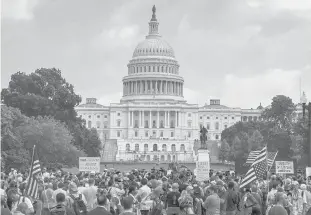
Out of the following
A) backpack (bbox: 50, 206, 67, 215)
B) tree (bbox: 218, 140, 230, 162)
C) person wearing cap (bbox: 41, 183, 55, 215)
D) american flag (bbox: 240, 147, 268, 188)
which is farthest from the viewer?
tree (bbox: 218, 140, 230, 162)

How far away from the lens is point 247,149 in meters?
107

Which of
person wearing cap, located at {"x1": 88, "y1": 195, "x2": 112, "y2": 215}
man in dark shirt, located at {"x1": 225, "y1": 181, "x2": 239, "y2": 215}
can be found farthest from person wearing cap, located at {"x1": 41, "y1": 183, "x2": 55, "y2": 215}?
person wearing cap, located at {"x1": 88, "y1": 195, "x2": 112, "y2": 215}

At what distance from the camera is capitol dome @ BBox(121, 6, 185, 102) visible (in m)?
A: 182

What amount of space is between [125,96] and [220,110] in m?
21.0

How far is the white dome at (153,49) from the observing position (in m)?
187

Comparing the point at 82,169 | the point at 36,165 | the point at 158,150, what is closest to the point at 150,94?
the point at 158,150

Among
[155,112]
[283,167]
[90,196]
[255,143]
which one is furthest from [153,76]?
[90,196]

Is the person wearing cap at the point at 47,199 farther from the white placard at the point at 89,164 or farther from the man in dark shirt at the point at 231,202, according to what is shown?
the white placard at the point at 89,164

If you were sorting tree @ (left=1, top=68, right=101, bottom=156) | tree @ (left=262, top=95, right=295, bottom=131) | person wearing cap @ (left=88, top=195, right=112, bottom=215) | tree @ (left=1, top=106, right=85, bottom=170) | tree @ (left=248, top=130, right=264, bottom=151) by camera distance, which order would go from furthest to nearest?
tree @ (left=262, top=95, right=295, bottom=131)
tree @ (left=248, top=130, right=264, bottom=151)
tree @ (left=1, top=68, right=101, bottom=156)
tree @ (left=1, top=106, right=85, bottom=170)
person wearing cap @ (left=88, top=195, right=112, bottom=215)

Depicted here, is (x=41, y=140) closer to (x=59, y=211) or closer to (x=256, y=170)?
(x=256, y=170)

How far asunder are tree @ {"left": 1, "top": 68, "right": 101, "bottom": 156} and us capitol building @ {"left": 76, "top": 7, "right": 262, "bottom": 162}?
7834 centimetres

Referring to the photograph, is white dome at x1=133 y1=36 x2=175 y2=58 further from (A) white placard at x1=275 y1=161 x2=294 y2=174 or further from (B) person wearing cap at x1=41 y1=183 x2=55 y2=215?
(B) person wearing cap at x1=41 y1=183 x2=55 y2=215

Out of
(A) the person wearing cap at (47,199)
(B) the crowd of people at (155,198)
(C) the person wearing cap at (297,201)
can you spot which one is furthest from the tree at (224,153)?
(A) the person wearing cap at (47,199)

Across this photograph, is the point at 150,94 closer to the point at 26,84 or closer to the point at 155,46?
the point at 155,46
